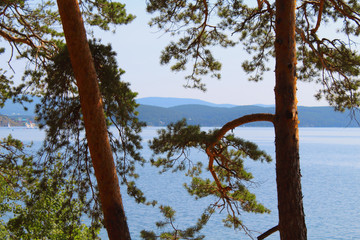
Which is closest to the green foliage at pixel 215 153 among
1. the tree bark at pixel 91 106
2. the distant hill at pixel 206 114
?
the tree bark at pixel 91 106

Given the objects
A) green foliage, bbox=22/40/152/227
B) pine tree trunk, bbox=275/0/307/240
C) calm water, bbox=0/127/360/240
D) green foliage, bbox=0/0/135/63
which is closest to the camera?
pine tree trunk, bbox=275/0/307/240


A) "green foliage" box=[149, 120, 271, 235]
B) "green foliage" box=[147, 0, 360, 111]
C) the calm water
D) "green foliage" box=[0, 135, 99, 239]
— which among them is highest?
"green foliage" box=[147, 0, 360, 111]

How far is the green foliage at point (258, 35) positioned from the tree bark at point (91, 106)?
1151mm

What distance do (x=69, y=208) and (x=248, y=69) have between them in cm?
271

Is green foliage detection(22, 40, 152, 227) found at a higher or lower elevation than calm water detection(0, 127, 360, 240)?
higher

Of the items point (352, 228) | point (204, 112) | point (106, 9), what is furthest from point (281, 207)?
point (204, 112)

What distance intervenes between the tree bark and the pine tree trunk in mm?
1272

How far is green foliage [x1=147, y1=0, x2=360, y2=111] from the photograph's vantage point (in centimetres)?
398

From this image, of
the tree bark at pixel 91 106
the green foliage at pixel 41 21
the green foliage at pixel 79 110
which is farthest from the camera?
the green foliage at pixel 41 21

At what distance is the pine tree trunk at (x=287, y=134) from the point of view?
105 inches

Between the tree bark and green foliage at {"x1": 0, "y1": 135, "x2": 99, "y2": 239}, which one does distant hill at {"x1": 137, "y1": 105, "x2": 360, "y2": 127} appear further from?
the tree bark

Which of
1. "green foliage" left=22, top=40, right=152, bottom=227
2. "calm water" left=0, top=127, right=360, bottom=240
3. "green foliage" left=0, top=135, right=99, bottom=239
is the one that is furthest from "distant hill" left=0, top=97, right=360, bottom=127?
"green foliage" left=22, top=40, right=152, bottom=227

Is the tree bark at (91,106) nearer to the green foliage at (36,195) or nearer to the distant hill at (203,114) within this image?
the green foliage at (36,195)

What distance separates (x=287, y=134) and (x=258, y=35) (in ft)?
8.70
